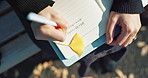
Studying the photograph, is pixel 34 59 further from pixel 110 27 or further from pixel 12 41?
pixel 110 27

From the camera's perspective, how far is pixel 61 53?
0.90 m

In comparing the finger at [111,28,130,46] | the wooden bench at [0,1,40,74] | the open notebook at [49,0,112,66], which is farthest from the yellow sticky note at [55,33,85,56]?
the wooden bench at [0,1,40,74]

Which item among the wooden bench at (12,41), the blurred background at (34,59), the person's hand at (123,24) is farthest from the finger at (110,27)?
the wooden bench at (12,41)

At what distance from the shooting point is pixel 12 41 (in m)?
1.39

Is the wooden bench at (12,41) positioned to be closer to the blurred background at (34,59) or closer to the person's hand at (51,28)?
the blurred background at (34,59)

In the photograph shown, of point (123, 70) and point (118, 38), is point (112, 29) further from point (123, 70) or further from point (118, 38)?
point (123, 70)

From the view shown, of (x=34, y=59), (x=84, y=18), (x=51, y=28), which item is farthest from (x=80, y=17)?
(x=34, y=59)

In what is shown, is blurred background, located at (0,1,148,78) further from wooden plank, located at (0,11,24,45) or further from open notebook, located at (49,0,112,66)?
open notebook, located at (49,0,112,66)

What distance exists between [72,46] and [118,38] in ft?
0.60

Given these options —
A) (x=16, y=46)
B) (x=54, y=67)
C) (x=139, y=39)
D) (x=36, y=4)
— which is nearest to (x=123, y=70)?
(x=139, y=39)

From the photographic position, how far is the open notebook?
847mm

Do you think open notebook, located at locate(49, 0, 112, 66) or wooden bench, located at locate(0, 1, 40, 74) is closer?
open notebook, located at locate(49, 0, 112, 66)

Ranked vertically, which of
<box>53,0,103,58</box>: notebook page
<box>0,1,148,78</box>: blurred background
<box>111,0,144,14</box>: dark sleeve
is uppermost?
<box>53,0,103,58</box>: notebook page

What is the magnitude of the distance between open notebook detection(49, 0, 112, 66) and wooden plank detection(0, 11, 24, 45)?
53cm
